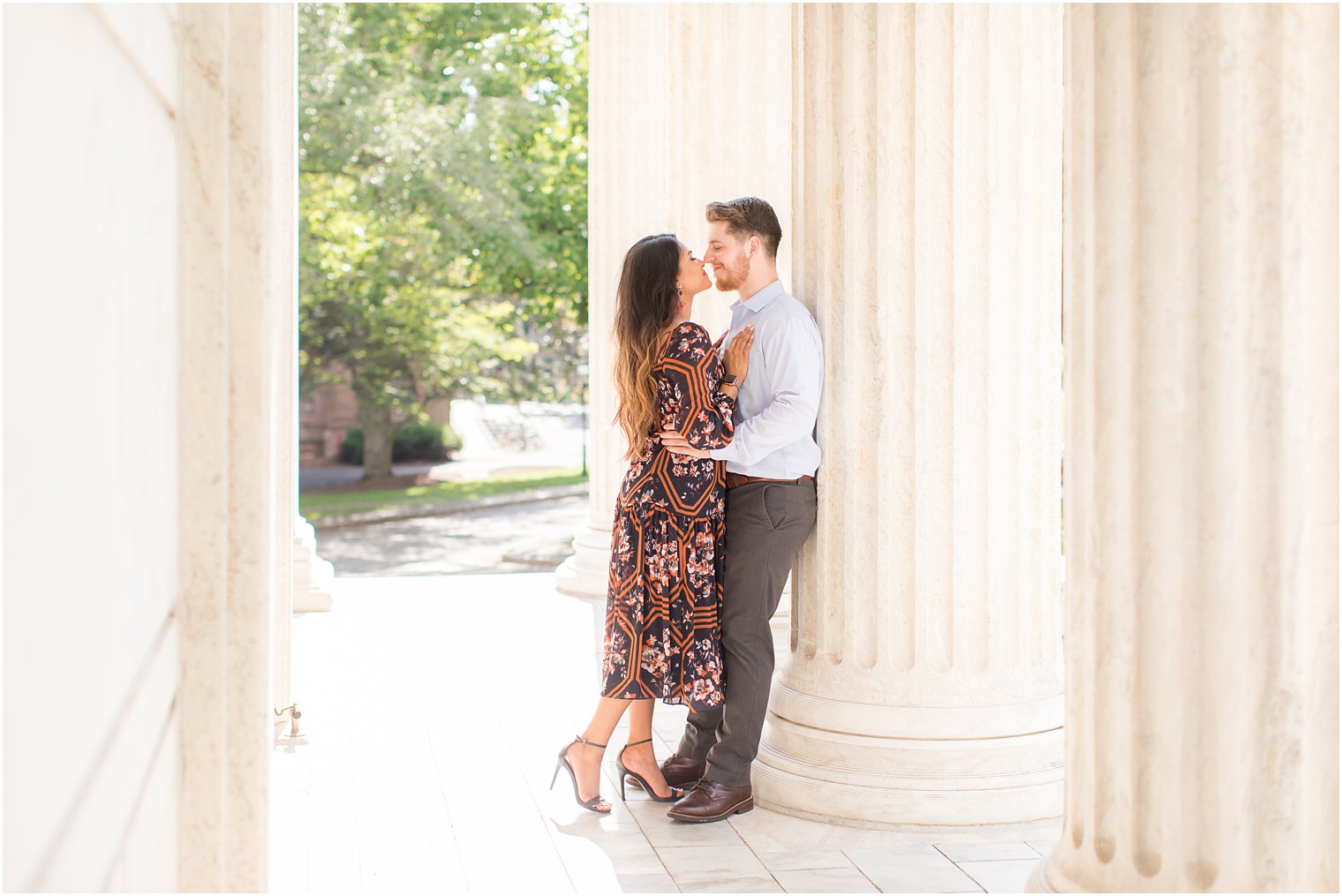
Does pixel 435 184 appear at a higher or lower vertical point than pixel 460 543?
higher

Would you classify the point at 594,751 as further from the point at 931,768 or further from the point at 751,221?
the point at 751,221

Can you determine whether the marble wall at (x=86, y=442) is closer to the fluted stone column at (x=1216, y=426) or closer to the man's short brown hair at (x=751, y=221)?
the fluted stone column at (x=1216, y=426)

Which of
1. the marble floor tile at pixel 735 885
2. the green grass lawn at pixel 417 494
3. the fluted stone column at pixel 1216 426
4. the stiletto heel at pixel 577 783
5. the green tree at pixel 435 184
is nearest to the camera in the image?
the fluted stone column at pixel 1216 426

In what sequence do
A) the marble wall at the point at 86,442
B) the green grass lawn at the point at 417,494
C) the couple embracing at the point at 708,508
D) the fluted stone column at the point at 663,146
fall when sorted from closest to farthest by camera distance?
the marble wall at the point at 86,442, the couple embracing at the point at 708,508, the fluted stone column at the point at 663,146, the green grass lawn at the point at 417,494

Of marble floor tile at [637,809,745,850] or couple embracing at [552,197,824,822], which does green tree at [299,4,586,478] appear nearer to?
couple embracing at [552,197,824,822]

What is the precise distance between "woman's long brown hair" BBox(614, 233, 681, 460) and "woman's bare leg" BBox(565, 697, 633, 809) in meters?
1.27

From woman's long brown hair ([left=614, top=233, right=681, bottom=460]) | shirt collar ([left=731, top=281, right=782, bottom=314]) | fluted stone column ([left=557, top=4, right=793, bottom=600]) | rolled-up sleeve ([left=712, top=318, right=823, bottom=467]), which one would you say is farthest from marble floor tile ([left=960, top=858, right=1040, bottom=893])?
fluted stone column ([left=557, top=4, right=793, bottom=600])

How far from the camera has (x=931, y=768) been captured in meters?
6.37

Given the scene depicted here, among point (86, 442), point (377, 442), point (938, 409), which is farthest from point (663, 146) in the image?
point (377, 442)

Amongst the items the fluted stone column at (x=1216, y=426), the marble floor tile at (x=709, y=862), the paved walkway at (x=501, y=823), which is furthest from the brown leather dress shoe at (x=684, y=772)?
the fluted stone column at (x=1216, y=426)

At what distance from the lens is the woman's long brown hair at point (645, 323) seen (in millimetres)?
6449

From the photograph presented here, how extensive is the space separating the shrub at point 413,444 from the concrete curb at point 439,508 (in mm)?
7565

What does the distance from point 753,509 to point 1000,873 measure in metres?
2.03

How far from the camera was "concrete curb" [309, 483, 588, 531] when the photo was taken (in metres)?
29.2
